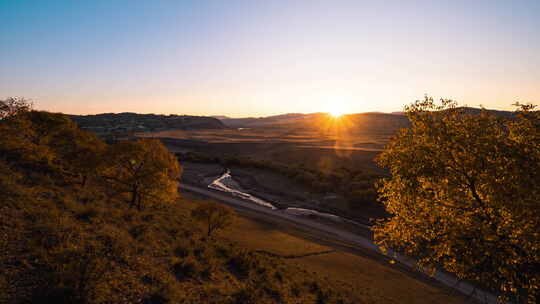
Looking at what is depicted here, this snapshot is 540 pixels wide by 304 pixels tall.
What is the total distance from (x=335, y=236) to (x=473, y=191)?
38067mm

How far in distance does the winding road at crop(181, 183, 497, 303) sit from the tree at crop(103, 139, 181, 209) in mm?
24642

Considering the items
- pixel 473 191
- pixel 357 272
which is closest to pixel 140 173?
pixel 357 272

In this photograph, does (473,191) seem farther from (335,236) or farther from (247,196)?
(247,196)

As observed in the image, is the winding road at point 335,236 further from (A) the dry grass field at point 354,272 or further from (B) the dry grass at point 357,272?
(B) the dry grass at point 357,272

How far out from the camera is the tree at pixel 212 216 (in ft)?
121

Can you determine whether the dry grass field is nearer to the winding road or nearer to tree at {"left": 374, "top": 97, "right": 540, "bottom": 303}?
the winding road

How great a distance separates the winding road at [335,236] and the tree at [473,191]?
20.8 metres

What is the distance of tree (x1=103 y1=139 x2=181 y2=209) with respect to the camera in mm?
33531

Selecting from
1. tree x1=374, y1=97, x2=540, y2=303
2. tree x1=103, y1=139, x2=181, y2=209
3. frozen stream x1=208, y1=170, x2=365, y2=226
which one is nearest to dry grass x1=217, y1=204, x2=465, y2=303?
tree x1=103, y1=139, x2=181, y2=209

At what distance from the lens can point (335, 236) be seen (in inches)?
1940

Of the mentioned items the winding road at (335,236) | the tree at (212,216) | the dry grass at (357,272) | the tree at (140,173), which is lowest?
the winding road at (335,236)

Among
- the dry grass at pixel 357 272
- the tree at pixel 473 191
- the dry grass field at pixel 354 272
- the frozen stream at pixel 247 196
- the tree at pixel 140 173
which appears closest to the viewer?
the tree at pixel 473 191

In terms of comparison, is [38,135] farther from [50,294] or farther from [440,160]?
[440,160]

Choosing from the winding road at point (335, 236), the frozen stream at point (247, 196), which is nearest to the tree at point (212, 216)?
the winding road at point (335, 236)
